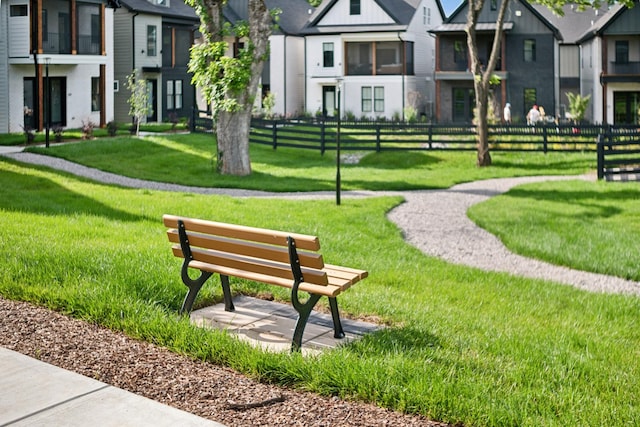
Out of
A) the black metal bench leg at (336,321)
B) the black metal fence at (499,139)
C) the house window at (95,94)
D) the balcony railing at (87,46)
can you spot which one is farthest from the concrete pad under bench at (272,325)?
the house window at (95,94)

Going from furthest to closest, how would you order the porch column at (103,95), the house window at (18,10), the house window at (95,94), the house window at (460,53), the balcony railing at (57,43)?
the house window at (460,53)
the house window at (95,94)
the porch column at (103,95)
the balcony railing at (57,43)
the house window at (18,10)

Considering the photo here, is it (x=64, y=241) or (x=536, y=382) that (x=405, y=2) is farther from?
(x=536, y=382)

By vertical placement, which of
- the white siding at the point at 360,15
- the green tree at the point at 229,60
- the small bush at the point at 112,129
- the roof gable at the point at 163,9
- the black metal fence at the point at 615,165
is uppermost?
the white siding at the point at 360,15

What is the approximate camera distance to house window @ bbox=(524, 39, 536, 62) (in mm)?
49484

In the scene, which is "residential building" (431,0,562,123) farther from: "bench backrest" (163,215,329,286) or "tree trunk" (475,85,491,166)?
"bench backrest" (163,215,329,286)

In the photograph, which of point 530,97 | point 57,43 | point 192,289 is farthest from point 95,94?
point 192,289

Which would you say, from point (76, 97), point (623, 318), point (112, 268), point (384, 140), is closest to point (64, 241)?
point (112, 268)

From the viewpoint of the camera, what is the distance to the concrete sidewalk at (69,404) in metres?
5.71

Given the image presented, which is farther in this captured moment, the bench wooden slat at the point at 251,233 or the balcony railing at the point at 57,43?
the balcony railing at the point at 57,43

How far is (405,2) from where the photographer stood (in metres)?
53.3

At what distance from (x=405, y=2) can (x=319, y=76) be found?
6.86 metres

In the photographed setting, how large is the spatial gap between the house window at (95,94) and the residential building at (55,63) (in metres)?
0.04

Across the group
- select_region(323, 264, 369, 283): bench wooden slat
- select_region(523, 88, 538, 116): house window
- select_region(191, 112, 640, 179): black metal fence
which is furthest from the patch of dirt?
select_region(523, 88, 538, 116): house window

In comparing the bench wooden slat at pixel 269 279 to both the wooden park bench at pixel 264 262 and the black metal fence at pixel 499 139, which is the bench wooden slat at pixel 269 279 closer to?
the wooden park bench at pixel 264 262
